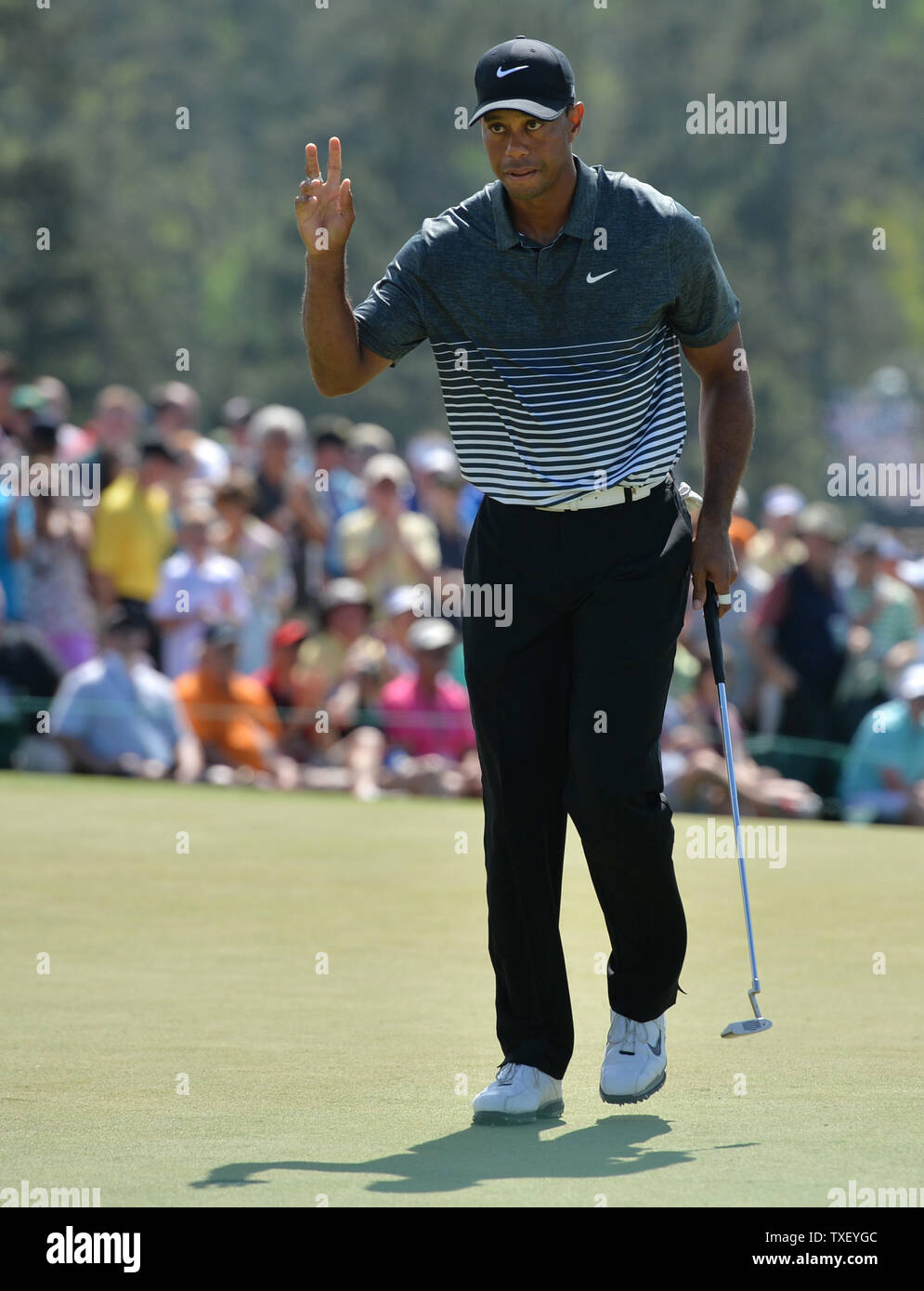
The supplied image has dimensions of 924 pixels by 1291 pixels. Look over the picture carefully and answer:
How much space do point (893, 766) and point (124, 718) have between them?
4.31 metres

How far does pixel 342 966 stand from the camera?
7.84 metres

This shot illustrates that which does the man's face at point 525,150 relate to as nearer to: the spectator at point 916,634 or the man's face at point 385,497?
the spectator at point 916,634

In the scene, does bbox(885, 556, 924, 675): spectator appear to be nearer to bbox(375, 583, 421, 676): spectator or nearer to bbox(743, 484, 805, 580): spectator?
bbox(743, 484, 805, 580): spectator

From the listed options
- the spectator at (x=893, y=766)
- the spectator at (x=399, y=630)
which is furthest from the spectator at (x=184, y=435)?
the spectator at (x=893, y=766)

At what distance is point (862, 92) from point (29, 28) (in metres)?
20.3

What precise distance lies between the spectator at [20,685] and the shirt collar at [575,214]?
8.28 meters

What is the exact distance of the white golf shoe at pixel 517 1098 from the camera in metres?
5.51

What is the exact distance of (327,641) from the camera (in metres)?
13.9

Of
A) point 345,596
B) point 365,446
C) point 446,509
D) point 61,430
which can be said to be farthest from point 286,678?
point 365,446

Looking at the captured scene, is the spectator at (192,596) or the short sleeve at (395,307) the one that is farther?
the spectator at (192,596)

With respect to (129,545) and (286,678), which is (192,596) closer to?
(129,545)

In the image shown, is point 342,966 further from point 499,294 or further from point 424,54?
point 424,54
